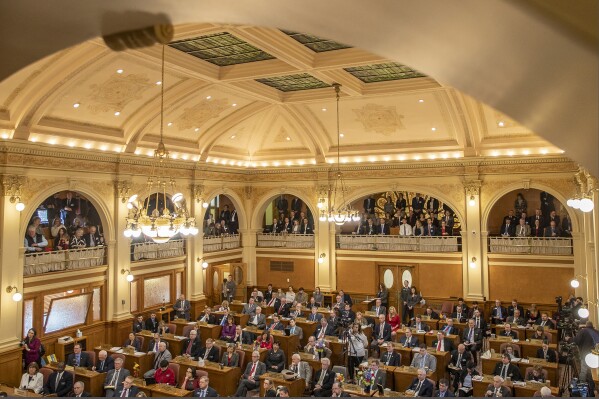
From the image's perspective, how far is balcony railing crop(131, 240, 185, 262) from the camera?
58.6 feet

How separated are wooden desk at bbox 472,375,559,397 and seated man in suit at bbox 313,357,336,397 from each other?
10.7ft

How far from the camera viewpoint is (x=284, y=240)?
22953mm

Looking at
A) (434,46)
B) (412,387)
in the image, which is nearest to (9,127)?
(412,387)

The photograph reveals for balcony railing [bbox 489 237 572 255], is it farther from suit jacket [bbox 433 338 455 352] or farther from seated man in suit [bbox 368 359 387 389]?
seated man in suit [bbox 368 359 387 389]

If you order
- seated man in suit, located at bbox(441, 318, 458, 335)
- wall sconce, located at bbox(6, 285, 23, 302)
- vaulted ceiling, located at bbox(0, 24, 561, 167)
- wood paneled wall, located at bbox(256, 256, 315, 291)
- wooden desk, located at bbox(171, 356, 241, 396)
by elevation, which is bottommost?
wooden desk, located at bbox(171, 356, 241, 396)

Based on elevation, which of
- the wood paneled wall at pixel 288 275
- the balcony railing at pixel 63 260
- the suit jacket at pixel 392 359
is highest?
the balcony railing at pixel 63 260

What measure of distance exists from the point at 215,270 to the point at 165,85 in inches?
376

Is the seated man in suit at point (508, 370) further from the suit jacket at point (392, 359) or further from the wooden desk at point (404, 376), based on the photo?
the suit jacket at point (392, 359)

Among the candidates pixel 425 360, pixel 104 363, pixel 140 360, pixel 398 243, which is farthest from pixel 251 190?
pixel 425 360

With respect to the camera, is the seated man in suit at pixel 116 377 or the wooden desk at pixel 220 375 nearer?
the seated man in suit at pixel 116 377

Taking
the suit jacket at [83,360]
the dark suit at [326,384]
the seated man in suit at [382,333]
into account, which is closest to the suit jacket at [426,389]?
the dark suit at [326,384]

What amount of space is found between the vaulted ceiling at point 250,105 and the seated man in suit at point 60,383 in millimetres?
6450

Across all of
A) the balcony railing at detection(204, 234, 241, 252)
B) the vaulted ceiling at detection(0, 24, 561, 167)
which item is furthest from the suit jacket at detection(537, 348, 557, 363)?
the balcony railing at detection(204, 234, 241, 252)

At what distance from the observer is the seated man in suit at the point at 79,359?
42.3 feet
